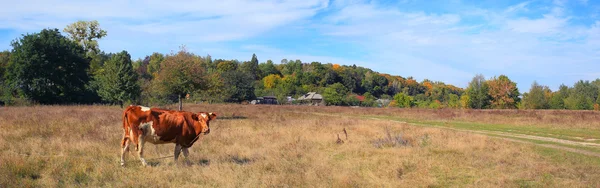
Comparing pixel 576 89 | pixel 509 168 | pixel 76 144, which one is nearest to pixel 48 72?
pixel 76 144

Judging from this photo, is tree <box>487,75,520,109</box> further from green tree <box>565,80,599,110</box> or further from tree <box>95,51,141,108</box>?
tree <box>95,51,141,108</box>

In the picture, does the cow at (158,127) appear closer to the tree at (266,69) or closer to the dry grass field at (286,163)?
the dry grass field at (286,163)

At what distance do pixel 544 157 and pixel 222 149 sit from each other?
36.5 ft

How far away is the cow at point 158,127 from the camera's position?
1071cm

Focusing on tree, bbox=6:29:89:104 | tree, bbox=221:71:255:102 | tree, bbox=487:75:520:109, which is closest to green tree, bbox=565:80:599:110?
tree, bbox=487:75:520:109

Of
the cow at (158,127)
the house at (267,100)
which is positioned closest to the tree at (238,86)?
the house at (267,100)

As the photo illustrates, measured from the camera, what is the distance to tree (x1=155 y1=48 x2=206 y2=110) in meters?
32.1

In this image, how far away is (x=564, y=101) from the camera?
99.9 m

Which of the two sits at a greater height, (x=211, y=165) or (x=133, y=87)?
(x=133, y=87)

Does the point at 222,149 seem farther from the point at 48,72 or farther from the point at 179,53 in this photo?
the point at 48,72

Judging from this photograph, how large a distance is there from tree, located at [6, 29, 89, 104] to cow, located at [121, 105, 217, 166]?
145 feet

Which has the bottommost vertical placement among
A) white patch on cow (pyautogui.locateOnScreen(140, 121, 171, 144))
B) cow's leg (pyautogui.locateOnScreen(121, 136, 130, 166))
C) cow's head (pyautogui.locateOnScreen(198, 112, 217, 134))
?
cow's leg (pyautogui.locateOnScreen(121, 136, 130, 166))

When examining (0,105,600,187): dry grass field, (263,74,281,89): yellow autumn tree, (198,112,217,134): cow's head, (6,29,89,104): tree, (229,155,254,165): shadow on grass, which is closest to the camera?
(0,105,600,187): dry grass field

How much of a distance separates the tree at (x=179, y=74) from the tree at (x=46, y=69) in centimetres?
2383
